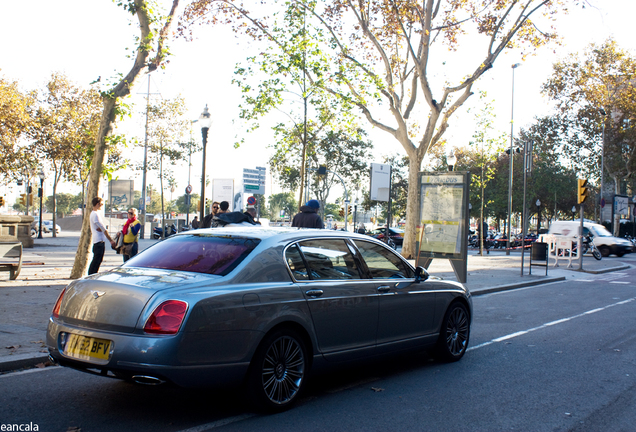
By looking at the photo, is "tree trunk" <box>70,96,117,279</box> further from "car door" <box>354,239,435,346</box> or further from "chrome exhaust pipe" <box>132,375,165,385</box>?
"chrome exhaust pipe" <box>132,375,165,385</box>

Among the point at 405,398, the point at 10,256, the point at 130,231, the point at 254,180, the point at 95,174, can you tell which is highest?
the point at 254,180

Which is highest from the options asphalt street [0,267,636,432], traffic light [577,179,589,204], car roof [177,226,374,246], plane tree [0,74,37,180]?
plane tree [0,74,37,180]

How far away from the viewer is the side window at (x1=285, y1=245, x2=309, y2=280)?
16.4ft

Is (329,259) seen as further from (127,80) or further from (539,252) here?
(539,252)

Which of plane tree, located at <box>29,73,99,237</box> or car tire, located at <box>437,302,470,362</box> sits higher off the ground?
plane tree, located at <box>29,73,99,237</box>

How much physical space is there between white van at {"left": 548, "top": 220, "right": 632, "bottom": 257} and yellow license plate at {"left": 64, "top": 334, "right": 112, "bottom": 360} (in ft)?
107

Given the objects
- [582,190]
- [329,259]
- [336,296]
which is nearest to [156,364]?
[336,296]

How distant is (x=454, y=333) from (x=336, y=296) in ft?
7.24

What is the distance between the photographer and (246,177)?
92.8 ft

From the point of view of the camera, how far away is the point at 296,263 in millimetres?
5062

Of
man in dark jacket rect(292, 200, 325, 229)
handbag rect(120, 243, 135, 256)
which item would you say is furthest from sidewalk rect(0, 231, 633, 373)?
man in dark jacket rect(292, 200, 325, 229)

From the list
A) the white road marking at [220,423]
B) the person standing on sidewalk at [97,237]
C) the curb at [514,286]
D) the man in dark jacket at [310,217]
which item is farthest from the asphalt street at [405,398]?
the person standing on sidewalk at [97,237]

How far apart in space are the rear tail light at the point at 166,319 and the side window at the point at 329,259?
1383mm

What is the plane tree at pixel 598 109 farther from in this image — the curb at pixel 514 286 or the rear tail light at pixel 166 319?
the rear tail light at pixel 166 319
